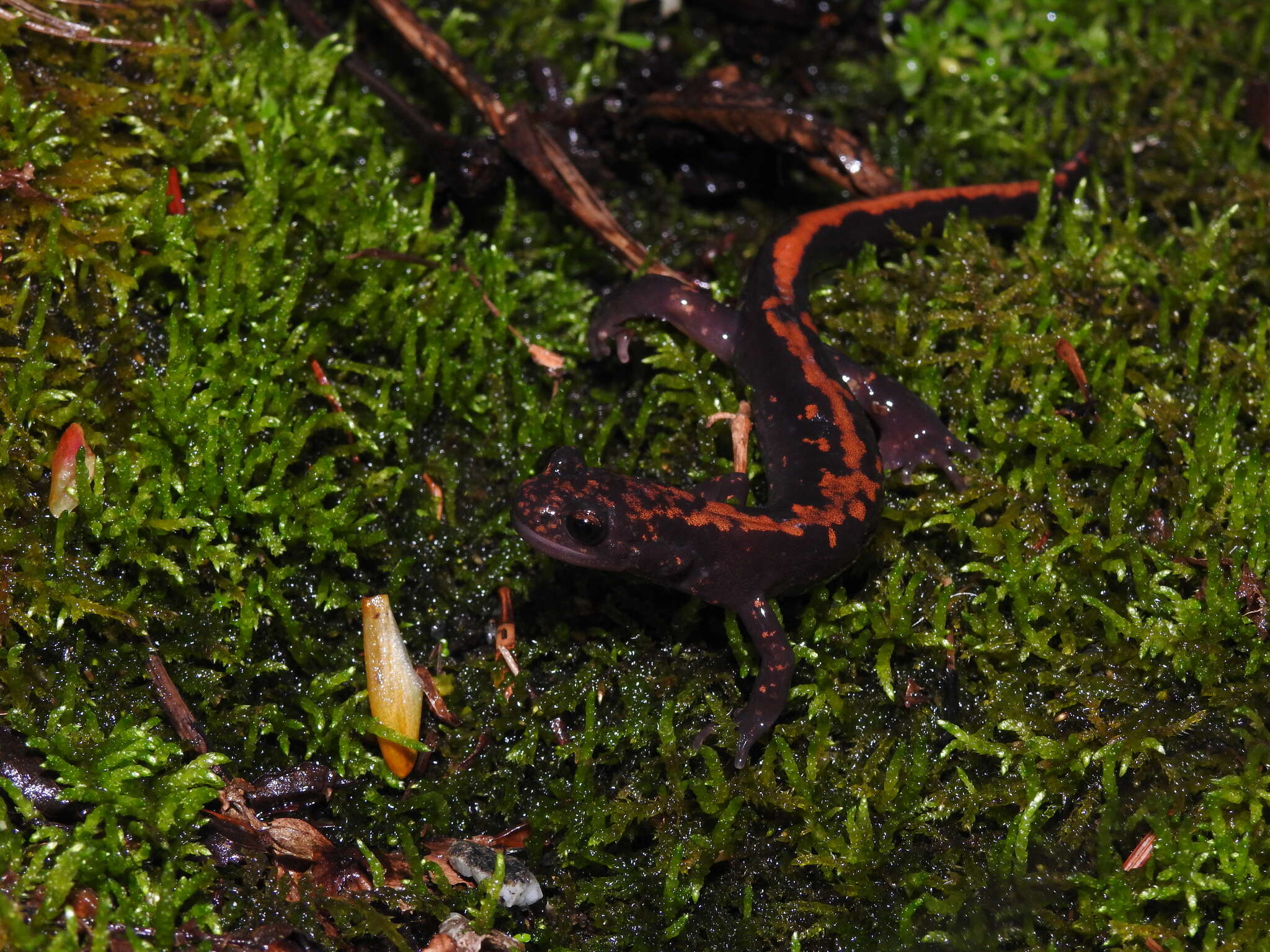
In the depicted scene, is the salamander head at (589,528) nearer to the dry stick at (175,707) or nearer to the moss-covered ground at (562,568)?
the moss-covered ground at (562,568)

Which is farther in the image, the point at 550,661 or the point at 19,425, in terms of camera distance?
the point at 550,661

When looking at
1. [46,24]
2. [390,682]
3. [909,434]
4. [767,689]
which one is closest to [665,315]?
[909,434]

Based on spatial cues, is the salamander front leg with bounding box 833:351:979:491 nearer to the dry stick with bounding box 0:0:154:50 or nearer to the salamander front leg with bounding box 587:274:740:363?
the salamander front leg with bounding box 587:274:740:363


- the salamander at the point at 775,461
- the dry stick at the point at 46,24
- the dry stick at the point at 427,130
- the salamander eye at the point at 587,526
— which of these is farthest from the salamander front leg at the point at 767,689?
the dry stick at the point at 46,24

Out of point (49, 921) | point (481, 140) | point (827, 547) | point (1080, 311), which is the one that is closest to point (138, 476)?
point (49, 921)

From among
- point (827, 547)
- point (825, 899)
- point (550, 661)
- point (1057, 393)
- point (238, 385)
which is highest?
point (238, 385)

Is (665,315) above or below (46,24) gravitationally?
below

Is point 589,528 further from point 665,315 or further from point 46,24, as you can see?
point 46,24

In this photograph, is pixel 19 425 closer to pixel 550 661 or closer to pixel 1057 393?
pixel 550 661
